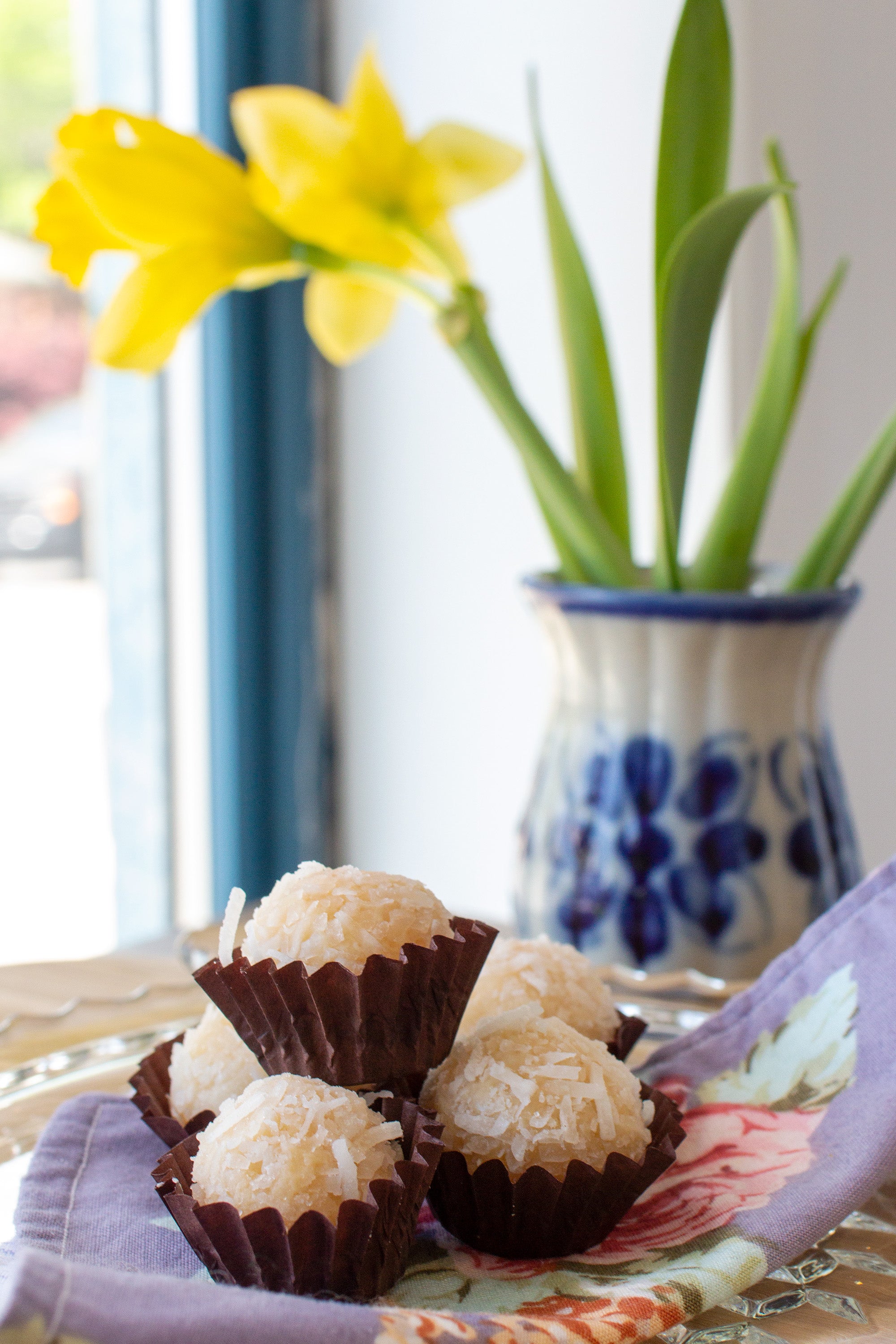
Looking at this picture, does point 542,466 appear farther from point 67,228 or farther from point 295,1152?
point 295,1152

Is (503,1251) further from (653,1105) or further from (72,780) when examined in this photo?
(72,780)

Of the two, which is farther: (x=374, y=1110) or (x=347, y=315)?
(x=347, y=315)

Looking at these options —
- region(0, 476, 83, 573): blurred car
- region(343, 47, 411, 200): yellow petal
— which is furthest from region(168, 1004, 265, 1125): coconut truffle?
region(0, 476, 83, 573): blurred car

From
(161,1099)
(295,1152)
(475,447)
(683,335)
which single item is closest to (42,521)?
(475,447)

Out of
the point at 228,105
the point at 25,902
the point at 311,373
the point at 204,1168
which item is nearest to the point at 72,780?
the point at 25,902

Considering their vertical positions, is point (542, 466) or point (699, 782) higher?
point (542, 466)

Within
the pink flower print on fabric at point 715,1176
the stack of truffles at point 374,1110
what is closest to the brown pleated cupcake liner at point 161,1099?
the stack of truffles at point 374,1110
